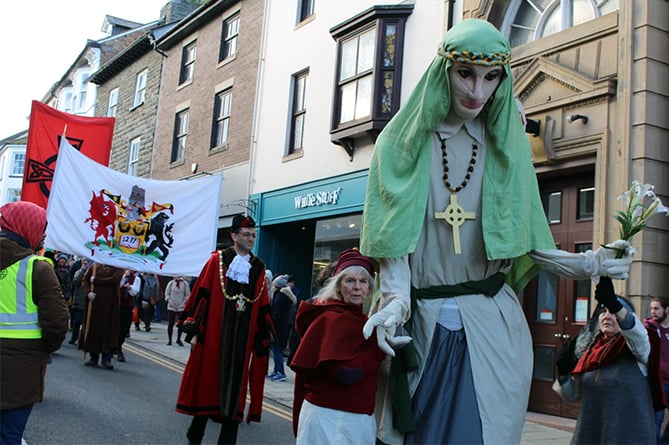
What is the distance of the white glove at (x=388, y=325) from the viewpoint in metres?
2.41

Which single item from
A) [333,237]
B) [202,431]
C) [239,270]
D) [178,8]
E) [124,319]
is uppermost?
[178,8]

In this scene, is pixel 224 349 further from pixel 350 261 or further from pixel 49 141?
pixel 49 141

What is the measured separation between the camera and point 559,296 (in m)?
9.33

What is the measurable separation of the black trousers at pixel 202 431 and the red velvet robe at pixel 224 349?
62mm

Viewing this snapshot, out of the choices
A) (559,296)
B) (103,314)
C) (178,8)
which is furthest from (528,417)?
(178,8)

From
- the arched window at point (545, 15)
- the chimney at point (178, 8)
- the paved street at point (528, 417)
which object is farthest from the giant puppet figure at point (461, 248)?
the chimney at point (178, 8)

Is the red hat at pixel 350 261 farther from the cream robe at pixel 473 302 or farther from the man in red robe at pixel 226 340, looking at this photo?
the man in red robe at pixel 226 340

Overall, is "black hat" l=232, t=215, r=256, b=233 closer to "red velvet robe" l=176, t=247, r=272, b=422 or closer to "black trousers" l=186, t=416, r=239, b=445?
"red velvet robe" l=176, t=247, r=272, b=422

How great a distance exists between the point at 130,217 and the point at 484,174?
698 centimetres

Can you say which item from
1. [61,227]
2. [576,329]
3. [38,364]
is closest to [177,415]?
[61,227]

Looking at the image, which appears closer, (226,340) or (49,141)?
(226,340)

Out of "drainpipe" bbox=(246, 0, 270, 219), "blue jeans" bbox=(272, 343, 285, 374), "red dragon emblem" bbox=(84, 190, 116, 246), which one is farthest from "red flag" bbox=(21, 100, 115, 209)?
"drainpipe" bbox=(246, 0, 270, 219)

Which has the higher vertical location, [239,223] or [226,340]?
[239,223]

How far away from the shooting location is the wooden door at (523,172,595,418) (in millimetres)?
9062
